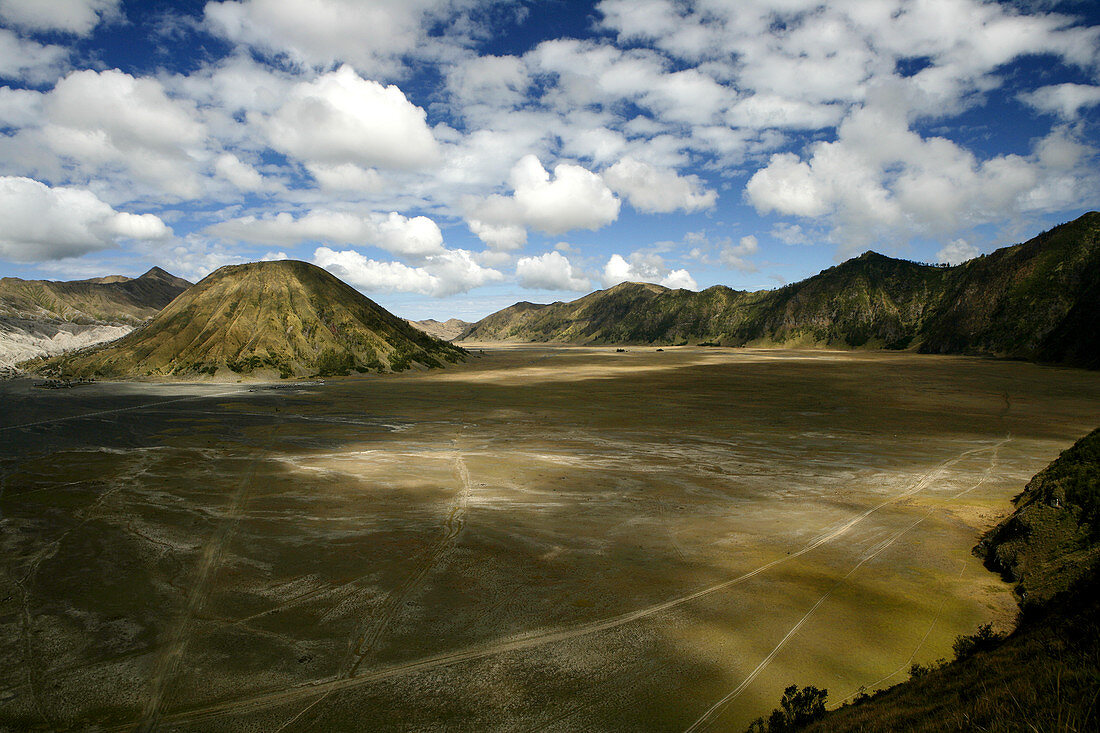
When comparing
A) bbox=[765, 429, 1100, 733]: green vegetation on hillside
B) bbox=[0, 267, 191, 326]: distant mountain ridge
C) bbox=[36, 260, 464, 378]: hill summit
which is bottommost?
bbox=[765, 429, 1100, 733]: green vegetation on hillside

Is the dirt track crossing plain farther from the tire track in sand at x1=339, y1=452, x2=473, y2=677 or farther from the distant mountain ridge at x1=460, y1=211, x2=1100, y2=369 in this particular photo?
the distant mountain ridge at x1=460, y1=211, x2=1100, y2=369

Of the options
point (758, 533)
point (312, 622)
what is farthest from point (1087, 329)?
point (312, 622)

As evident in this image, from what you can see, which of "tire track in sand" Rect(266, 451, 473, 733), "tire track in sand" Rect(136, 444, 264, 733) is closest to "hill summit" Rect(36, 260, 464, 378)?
"tire track in sand" Rect(136, 444, 264, 733)

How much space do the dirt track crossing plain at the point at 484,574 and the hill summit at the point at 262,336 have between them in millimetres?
36143

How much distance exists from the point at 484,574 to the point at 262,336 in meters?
58.4

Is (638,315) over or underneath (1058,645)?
over

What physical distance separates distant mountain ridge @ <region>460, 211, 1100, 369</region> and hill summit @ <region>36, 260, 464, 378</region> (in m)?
76.9

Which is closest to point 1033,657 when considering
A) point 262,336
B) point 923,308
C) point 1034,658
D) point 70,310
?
point 1034,658

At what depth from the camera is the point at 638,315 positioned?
7411 inches

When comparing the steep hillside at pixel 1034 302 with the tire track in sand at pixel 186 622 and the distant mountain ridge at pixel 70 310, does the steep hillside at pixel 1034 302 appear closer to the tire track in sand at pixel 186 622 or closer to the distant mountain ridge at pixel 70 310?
the tire track in sand at pixel 186 622

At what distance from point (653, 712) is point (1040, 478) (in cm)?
1062

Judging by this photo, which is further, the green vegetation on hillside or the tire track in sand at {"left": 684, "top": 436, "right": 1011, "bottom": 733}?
the tire track in sand at {"left": 684, "top": 436, "right": 1011, "bottom": 733}

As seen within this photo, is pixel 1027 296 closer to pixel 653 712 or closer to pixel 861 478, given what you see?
pixel 861 478

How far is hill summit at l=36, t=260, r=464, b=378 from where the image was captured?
2124 inches
